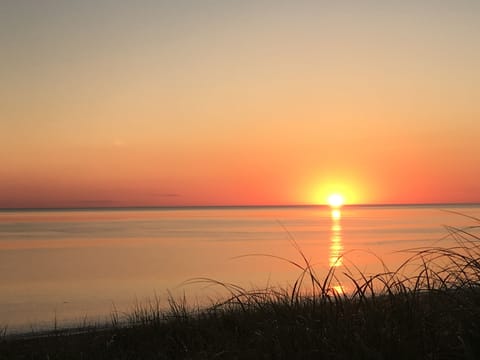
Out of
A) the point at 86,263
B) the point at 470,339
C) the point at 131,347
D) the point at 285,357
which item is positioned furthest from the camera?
the point at 86,263

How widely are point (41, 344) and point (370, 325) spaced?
5361 millimetres

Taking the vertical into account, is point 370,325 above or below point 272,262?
above

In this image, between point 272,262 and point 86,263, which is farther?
point 86,263

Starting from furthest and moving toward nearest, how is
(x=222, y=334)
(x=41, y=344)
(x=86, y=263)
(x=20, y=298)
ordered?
(x=86, y=263) → (x=20, y=298) → (x=41, y=344) → (x=222, y=334)

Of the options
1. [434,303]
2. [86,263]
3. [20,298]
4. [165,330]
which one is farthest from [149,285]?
[434,303]

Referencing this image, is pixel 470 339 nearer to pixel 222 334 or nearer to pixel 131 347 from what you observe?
pixel 222 334

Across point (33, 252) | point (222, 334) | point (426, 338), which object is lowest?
point (33, 252)

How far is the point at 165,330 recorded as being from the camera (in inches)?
264

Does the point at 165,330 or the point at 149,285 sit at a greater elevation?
the point at 165,330

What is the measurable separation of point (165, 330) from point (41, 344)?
2288 mm

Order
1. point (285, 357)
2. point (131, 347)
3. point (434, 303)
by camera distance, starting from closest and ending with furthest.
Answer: point (285, 357) → point (434, 303) → point (131, 347)

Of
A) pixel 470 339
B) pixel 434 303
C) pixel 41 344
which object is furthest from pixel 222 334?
pixel 41 344

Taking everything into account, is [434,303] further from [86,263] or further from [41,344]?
[86,263]

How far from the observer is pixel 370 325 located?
167 inches
